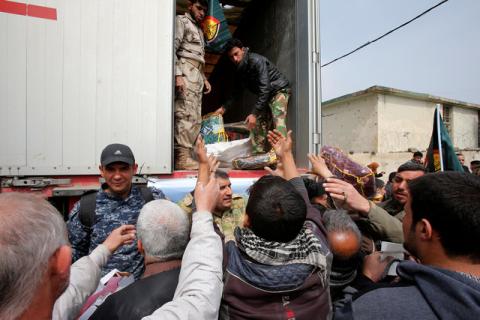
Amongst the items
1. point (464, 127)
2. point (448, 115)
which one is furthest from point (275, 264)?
point (464, 127)

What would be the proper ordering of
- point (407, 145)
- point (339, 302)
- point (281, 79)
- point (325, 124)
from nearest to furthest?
point (339, 302) < point (281, 79) < point (407, 145) < point (325, 124)

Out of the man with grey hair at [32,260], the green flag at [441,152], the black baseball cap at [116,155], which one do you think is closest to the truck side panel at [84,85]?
the black baseball cap at [116,155]

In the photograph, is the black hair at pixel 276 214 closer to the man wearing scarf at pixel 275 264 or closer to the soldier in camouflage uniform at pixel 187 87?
the man wearing scarf at pixel 275 264

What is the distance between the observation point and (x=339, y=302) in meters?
1.34

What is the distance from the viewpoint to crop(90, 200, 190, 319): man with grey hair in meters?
0.97

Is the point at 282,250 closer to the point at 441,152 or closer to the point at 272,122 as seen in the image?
the point at 441,152

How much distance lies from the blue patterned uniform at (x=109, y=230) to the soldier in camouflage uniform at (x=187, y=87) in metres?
0.94

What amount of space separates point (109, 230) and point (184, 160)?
111 centimetres

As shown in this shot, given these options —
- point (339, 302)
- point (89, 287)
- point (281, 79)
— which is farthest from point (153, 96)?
point (339, 302)

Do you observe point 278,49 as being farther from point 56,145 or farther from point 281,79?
point 56,145

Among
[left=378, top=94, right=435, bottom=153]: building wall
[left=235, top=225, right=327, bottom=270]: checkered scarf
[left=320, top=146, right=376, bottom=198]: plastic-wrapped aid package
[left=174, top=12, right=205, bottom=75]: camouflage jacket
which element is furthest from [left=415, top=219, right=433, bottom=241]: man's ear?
[left=378, top=94, right=435, bottom=153]: building wall

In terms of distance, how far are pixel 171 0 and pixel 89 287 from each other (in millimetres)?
2193

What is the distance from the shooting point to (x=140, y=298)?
99 cm

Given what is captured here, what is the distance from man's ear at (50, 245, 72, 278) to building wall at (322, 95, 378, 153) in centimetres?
1248
